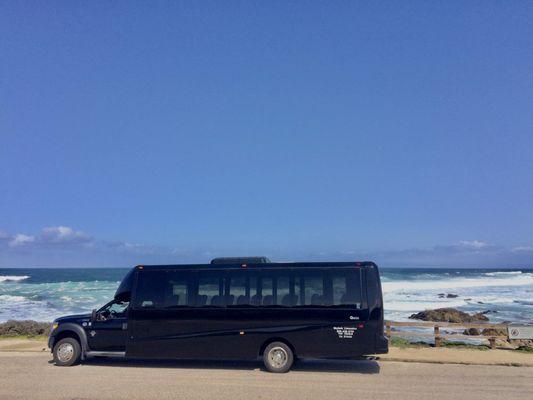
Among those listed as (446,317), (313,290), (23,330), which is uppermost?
(313,290)

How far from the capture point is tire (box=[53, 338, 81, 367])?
13000mm

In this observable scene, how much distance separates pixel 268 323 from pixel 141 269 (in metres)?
3.57

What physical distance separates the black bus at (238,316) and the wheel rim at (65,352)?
24 mm

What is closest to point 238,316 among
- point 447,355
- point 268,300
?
point 268,300

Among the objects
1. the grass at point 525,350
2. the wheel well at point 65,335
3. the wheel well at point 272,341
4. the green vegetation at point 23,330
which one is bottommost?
the grass at point 525,350

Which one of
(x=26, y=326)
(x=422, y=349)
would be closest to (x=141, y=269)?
(x=422, y=349)

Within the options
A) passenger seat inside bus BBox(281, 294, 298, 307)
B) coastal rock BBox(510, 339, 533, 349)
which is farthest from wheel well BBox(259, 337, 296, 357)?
coastal rock BBox(510, 339, 533, 349)

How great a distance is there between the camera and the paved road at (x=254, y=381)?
9.86m

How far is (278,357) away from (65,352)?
212 inches

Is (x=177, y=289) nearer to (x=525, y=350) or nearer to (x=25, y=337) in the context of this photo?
(x=25, y=337)

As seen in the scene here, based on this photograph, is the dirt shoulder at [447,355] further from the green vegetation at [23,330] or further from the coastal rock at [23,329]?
the coastal rock at [23,329]

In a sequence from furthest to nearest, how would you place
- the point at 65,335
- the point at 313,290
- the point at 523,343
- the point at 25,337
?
the point at 25,337 < the point at 523,343 < the point at 65,335 < the point at 313,290

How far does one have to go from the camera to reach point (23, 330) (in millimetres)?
20766

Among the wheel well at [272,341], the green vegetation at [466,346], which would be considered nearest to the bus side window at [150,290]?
the wheel well at [272,341]
